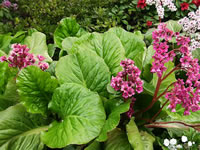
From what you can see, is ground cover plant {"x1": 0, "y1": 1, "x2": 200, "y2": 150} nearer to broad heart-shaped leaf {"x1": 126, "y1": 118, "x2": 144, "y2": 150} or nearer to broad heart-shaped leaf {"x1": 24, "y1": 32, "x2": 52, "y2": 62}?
broad heart-shaped leaf {"x1": 126, "y1": 118, "x2": 144, "y2": 150}

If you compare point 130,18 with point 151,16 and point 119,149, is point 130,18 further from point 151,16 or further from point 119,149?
point 119,149

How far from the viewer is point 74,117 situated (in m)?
1.31

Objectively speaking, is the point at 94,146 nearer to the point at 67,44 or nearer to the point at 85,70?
the point at 85,70

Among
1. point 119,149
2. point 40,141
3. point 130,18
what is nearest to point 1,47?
point 40,141

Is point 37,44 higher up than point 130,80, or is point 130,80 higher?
point 130,80

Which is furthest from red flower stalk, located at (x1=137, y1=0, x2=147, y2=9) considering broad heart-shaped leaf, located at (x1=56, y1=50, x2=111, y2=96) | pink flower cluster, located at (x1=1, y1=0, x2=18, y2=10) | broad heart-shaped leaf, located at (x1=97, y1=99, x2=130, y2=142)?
broad heart-shaped leaf, located at (x1=97, y1=99, x2=130, y2=142)

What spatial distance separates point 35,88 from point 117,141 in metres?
0.61

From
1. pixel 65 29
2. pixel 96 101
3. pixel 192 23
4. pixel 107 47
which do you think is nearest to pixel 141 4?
pixel 192 23

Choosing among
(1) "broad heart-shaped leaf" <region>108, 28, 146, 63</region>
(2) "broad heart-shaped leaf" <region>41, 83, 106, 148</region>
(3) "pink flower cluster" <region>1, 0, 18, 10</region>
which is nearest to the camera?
(2) "broad heart-shaped leaf" <region>41, 83, 106, 148</region>

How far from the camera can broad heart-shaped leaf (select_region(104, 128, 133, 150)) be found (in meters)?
1.39

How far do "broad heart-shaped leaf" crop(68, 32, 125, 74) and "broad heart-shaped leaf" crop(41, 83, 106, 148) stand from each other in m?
0.38

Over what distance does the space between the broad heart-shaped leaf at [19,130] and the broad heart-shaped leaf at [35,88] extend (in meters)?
0.09

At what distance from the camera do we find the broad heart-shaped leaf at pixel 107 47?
165 centimetres

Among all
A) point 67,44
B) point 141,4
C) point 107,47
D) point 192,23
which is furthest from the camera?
point 141,4
